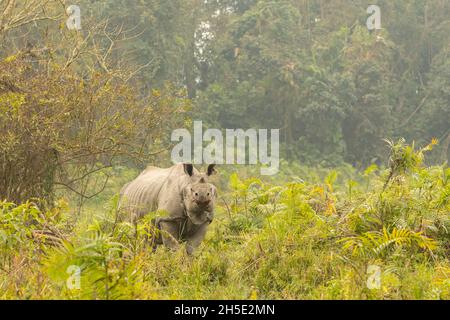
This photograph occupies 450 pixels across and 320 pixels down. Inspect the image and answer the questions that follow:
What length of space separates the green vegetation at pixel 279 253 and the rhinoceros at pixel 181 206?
0.23 m

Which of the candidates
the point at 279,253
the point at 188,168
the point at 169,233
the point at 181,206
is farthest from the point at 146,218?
the point at 279,253

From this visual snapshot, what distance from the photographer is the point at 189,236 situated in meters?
8.87

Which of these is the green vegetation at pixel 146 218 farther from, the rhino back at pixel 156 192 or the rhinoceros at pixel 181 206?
the rhino back at pixel 156 192

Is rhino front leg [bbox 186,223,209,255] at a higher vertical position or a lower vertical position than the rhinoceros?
lower

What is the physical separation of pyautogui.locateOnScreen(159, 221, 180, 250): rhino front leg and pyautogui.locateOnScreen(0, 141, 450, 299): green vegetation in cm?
9

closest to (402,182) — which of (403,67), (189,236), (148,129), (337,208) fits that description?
(337,208)

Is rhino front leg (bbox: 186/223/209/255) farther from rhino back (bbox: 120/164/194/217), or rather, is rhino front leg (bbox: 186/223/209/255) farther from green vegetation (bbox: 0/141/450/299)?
rhino back (bbox: 120/164/194/217)

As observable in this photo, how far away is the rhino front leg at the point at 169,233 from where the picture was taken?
865 cm

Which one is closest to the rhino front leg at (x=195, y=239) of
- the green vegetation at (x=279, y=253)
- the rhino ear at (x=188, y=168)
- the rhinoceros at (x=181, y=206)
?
the rhinoceros at (x=181, y=206)

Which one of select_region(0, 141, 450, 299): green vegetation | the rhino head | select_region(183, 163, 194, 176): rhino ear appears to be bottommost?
select_region(0, 141, 450, 299): green vegetation

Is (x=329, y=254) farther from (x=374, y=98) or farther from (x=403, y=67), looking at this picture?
(x=403, y=67)

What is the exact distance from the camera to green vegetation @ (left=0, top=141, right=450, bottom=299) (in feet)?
19.1

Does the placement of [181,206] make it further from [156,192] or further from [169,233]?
[156,192]

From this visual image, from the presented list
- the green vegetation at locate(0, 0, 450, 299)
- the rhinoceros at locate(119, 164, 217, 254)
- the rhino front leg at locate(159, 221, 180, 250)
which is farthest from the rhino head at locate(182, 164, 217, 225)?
the green vegetation at locate(0, 0, 450, 299)
